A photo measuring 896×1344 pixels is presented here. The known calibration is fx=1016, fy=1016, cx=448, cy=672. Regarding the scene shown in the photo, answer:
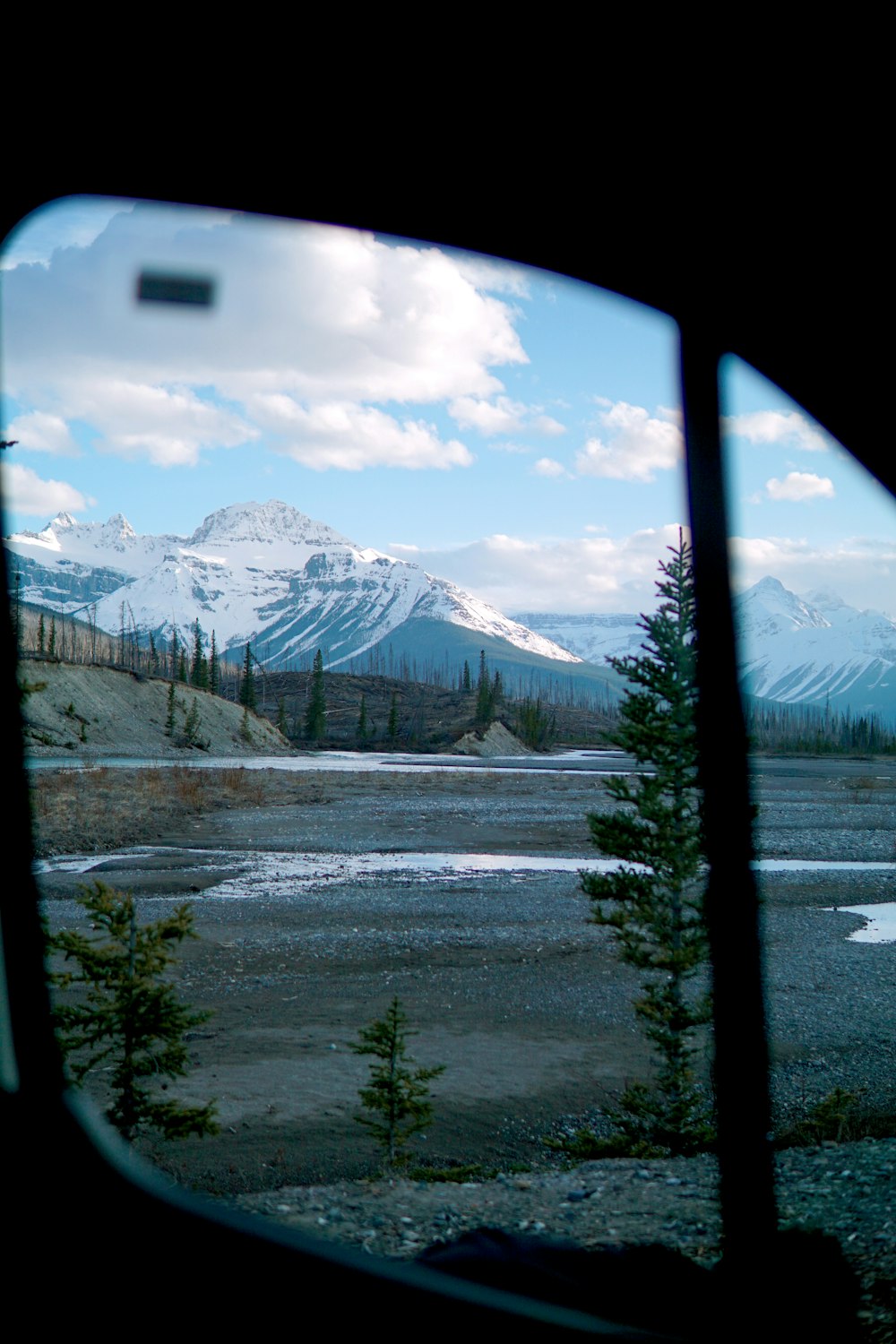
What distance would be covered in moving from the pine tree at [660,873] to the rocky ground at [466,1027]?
0.57 meters

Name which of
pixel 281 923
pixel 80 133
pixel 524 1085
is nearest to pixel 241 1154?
pixel 524 1085

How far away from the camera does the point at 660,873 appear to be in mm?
6281

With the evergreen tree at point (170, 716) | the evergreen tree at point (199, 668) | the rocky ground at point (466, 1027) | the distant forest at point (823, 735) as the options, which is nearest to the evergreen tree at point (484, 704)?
the evergreen tree at point (199, 668)

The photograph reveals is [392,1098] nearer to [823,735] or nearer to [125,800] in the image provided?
[125,800]

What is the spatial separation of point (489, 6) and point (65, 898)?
13.1 meters

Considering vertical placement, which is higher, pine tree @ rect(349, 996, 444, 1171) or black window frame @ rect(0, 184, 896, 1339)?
black window frame @ rect(0, 184, 896, 1339)

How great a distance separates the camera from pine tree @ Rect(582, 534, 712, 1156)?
5.71 metres

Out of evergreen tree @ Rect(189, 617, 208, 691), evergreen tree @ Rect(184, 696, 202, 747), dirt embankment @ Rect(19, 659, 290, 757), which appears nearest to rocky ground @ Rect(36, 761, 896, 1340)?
dirt embankment @ Rect(19, 659, 290, 757)

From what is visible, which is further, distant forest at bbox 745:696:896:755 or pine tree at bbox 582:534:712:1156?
distant forest at bbox 745:696:896:755

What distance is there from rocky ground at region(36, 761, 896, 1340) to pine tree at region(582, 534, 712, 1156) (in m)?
0.57

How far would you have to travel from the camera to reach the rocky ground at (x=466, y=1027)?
148 inches

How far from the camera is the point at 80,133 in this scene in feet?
5.37

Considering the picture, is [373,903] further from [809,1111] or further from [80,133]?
[80,133]

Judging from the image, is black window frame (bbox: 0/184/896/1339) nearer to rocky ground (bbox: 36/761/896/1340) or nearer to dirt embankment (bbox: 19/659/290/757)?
rocky ground (bbox: 36/761/896/1340)
